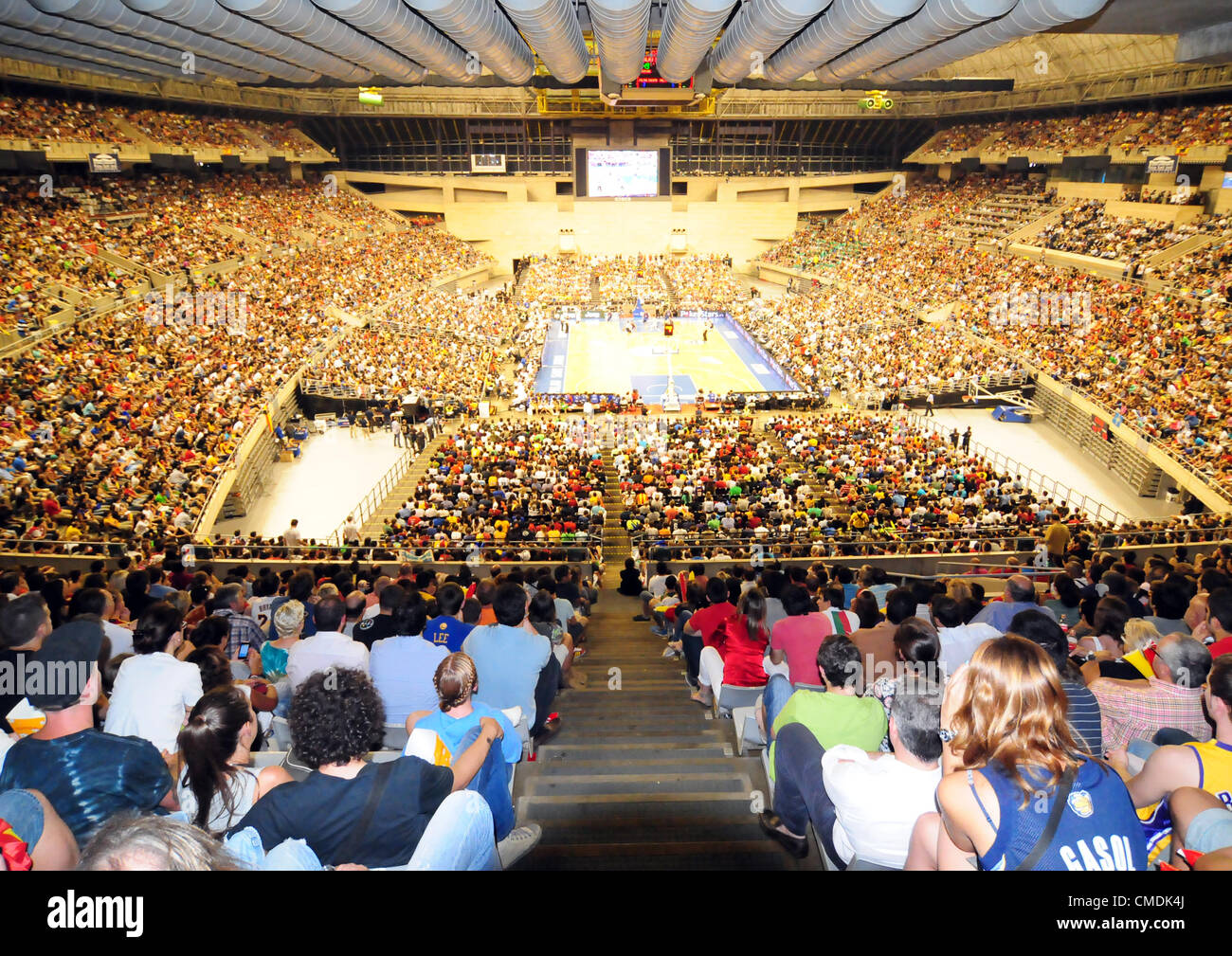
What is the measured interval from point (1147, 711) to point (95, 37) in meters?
29.8

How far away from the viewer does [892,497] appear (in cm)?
1712

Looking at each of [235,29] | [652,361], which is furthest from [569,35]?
[652,361]

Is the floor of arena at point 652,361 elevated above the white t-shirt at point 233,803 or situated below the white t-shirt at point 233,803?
above

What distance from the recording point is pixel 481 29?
69.2 feet

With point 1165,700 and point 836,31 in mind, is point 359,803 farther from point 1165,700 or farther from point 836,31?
point 836,31

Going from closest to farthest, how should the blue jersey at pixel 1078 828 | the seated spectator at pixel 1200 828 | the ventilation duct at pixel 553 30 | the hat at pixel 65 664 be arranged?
the blue jersey at pixel 1078 828, the seated spectator at pixel 1200 828, the hat at pixel 65 664, the ventilation duct at pixel 553 30

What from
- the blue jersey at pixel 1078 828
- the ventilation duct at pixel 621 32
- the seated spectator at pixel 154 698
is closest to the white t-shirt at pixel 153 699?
the seated spectator at pixel 154 698

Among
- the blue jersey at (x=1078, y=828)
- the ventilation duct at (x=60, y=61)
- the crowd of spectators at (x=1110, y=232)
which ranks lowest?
the blue jersey at (x=1078, y=828)

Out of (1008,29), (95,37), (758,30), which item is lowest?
(1008,29)

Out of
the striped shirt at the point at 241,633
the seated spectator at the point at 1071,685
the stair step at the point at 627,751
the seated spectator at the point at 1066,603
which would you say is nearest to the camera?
the seated spectator at the point at 1071,685

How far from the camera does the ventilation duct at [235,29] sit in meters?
17.7

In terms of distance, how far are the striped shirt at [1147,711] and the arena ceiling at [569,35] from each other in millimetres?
16416

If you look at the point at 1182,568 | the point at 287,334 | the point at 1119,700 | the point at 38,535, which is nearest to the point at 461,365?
the point at 287,334

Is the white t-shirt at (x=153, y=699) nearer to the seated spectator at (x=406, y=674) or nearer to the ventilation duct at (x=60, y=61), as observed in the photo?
the seated spectator at (x=406, y=674)
